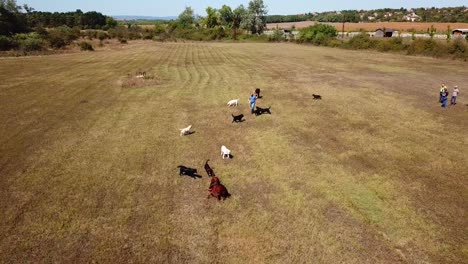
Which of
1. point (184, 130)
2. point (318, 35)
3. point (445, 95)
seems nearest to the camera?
point (184, 130)

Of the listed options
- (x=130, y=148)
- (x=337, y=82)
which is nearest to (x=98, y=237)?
(x=130, y=148)

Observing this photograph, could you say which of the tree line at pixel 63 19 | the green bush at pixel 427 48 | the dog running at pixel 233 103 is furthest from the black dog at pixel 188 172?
the tree line at pixel 63 19

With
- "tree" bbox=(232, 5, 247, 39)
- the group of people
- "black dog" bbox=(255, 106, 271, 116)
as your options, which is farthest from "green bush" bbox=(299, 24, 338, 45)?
"black dog" bbox=(255, 106, 271, 116)

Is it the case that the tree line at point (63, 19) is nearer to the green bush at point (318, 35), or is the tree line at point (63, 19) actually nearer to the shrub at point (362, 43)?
the green bush at point (318, 35)

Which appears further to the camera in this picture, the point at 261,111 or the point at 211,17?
the point at 211,17

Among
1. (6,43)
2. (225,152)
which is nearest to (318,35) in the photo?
(6,43)

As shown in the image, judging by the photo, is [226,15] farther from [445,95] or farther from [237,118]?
[237,118]
